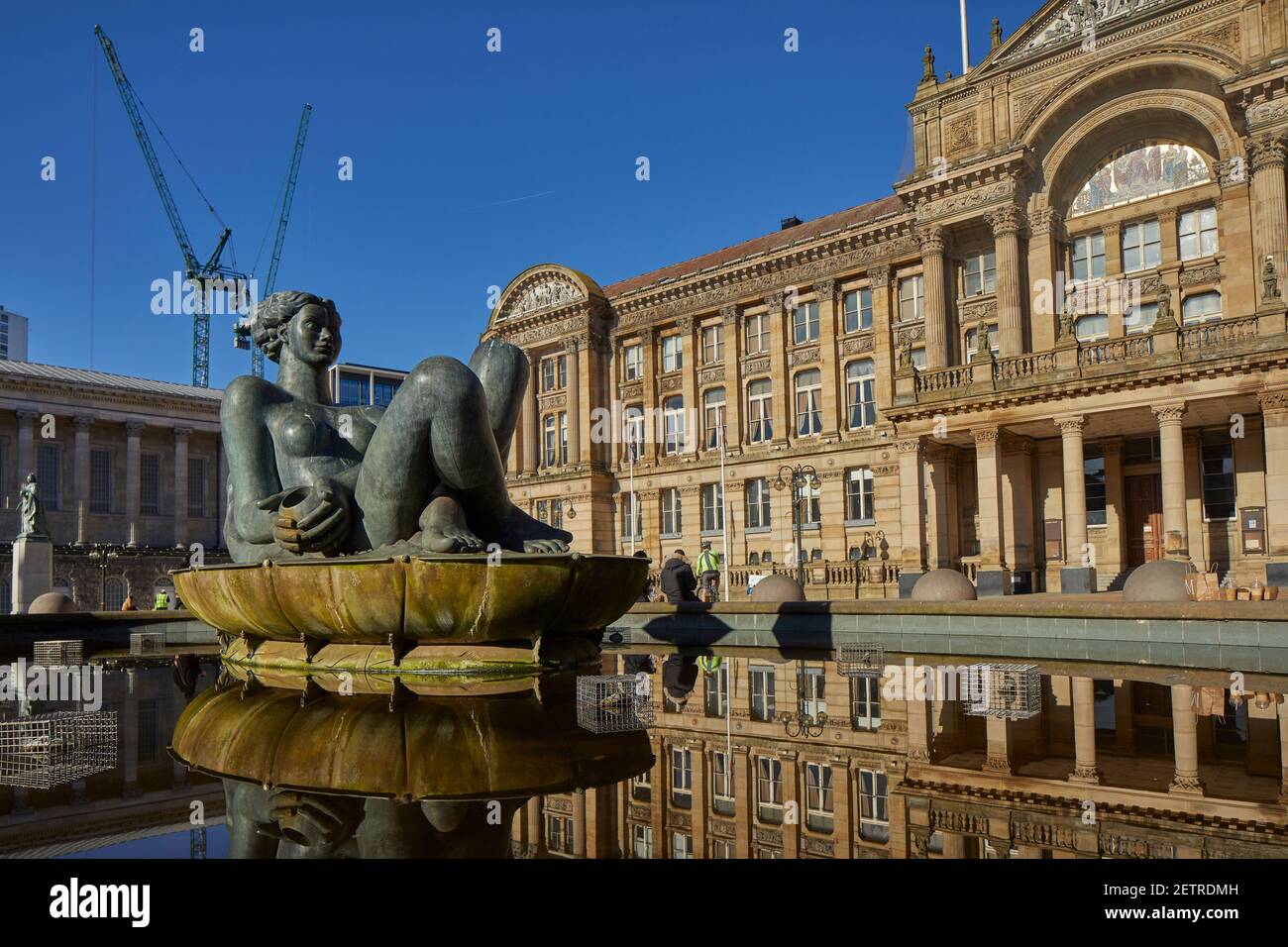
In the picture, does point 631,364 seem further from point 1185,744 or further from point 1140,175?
point 1185,744

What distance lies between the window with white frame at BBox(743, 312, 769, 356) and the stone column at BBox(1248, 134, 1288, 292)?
2066 centimetres

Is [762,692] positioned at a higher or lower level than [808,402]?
lower

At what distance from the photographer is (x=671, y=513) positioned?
46.2 m

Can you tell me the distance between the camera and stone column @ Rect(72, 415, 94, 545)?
62.1 metres

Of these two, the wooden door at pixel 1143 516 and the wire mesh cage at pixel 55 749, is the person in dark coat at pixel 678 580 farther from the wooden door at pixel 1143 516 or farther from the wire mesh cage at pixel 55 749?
the wooden door at pixel 1143 516

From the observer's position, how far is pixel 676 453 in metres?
46.2

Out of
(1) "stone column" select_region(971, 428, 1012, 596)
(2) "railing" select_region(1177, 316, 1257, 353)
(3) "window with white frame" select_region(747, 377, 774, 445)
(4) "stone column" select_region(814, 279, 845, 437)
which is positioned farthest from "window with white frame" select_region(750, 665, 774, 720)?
(3) "window with white frame" select_region(747, 377, 774, 445)

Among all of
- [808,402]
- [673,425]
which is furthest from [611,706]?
[673,425]

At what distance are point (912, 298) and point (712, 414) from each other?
1156 cm

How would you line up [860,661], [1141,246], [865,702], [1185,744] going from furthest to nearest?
[1141,246]
[860,661]
[865,702]
[1185,744]

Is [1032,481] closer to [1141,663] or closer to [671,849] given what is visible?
[1141,663]

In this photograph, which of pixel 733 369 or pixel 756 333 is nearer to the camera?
pixel 756 333

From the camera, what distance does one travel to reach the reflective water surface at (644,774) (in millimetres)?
3445
